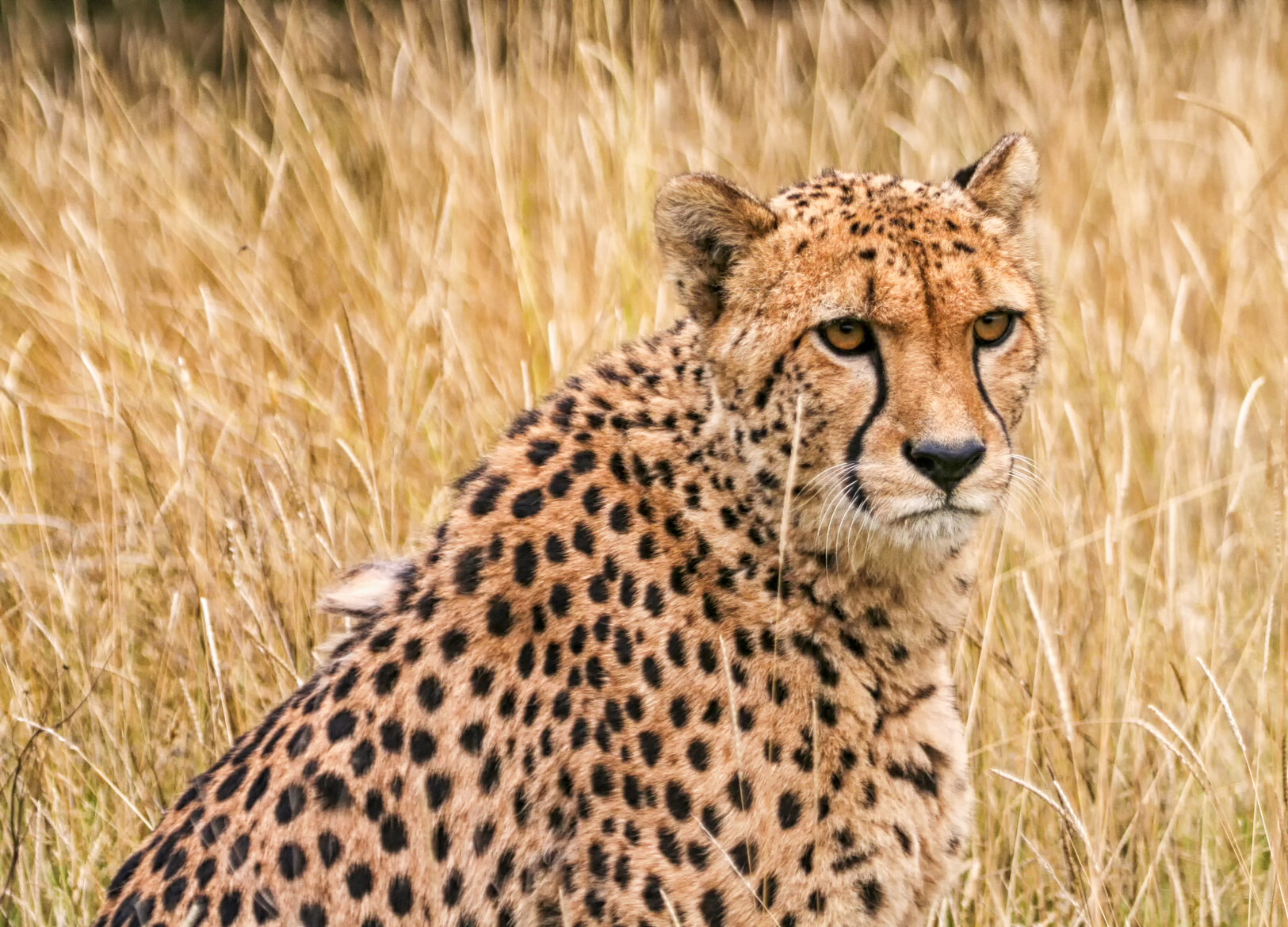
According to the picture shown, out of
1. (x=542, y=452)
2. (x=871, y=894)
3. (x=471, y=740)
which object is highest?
(x=542, y=452)

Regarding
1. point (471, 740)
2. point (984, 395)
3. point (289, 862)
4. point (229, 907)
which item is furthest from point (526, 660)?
point (984, 395)

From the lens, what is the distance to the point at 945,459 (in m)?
2.64

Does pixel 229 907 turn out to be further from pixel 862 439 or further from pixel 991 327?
pixel 991 327

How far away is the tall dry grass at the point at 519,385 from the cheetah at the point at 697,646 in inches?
12.7

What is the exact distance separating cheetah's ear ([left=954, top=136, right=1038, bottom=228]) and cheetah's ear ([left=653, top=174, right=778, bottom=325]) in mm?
433

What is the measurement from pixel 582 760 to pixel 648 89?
11.2ft

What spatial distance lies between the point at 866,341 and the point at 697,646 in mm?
576

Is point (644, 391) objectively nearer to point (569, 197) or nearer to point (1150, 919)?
point (1150, 919)

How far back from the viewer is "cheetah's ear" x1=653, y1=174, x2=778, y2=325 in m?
2.89

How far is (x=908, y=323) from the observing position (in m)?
2.73

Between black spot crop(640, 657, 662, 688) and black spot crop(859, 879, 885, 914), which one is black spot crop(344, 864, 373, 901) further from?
black spot crop(859, 879, 885, 914)

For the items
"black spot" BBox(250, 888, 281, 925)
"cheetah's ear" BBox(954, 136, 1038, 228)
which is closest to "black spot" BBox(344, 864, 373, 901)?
"black spot" BBox(250, 888, 281, 925)

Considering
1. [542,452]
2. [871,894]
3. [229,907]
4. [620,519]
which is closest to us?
[229,907]

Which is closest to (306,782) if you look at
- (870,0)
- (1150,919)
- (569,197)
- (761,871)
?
(761,871)
